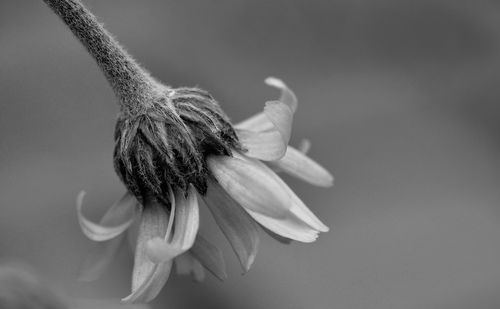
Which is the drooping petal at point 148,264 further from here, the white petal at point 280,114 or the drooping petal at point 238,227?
the white petal at point 280,114

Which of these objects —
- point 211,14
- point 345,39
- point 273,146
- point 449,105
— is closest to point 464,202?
point 449,105

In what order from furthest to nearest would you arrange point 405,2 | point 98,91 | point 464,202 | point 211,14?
point 405,2, point 211,14, point 464,202, point 98,91

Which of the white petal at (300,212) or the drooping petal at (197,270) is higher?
the white petal at (300,212)

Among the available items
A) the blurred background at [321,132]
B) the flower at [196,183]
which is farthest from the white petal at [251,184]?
the blurred background at [321,132]

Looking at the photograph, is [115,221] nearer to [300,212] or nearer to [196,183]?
[196,183]

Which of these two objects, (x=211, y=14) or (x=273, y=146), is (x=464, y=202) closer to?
(x=211, y=14)

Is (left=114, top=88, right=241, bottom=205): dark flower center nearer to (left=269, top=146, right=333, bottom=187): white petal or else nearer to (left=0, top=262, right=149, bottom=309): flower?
(left=269, top=146, right=333, bottom=187): white petal

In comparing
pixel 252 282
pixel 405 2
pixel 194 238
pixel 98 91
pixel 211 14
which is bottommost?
pixel 194 238
